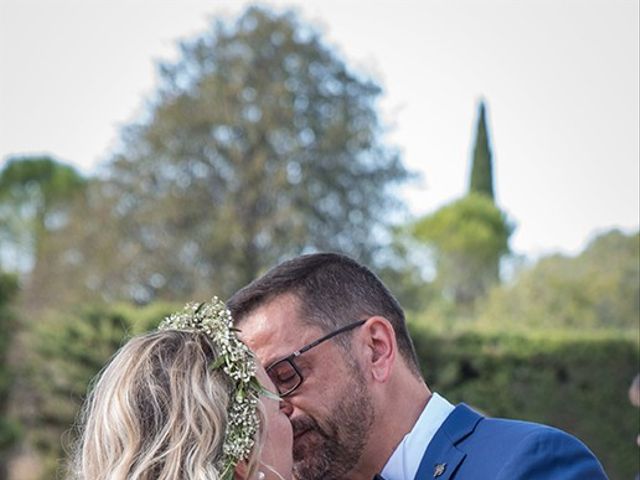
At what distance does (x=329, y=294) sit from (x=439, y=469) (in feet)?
2.32

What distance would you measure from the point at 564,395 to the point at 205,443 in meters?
16.2

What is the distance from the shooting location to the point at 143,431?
2.76 metres

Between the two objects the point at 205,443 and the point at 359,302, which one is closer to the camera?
the point at 205,443

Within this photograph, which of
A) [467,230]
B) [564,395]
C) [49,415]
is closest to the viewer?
[49,415]

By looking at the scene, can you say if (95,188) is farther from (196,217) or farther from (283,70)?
(283,70)

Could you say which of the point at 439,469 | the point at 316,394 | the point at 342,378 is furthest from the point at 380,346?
the point at 439,469

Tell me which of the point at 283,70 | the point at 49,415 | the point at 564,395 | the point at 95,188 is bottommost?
the point at 564,395

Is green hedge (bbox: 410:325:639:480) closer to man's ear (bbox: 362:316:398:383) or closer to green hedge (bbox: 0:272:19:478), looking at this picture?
green hedge (bbox: 0:272:19:478)

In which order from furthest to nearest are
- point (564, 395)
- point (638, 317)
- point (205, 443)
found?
point (638, 317) < point (564, 395) < point (205, 443)

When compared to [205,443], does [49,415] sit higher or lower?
lower

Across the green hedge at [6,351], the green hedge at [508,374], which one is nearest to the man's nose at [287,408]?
the green hedge at [6,351]

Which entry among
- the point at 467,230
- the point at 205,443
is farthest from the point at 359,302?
the point at 467,230

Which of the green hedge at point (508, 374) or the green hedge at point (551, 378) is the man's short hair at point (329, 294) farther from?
the green hedge at point (551, 378)

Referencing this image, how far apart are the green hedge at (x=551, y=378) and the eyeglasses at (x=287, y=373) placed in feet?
44.8
